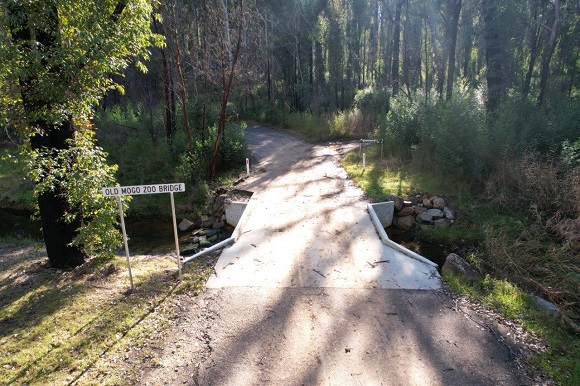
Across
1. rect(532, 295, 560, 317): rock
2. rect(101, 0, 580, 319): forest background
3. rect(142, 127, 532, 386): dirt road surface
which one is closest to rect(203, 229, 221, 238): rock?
rect(101, 0, 580, 319): forest background

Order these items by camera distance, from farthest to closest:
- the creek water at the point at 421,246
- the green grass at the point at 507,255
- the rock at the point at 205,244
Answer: the rock at the point at 205,244 < the creek water at the point at 421,246 < the green grass at the point at 507,255

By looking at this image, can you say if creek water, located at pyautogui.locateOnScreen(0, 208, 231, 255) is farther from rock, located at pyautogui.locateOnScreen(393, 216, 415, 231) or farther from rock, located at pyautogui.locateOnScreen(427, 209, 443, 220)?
rock, located at pyautogui.locateOnScreen(427, 209, 443, 220)

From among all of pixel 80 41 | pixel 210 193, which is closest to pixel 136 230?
pixel 210 193

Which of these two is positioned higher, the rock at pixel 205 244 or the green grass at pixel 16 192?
Result: the green grass at pixel 16 192

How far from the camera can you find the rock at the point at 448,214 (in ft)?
32.5

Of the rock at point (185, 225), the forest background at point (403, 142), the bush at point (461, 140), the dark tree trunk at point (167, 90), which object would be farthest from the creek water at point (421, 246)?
the dark tree trunk at point (167, 90)

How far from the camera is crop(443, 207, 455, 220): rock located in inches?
390

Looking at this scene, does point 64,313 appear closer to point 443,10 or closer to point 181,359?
point 181,359

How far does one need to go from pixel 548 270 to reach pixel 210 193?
32.3ft

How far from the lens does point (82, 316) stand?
504 cm

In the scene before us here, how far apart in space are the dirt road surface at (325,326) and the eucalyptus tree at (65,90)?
2438 mm

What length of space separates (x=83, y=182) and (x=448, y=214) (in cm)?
897

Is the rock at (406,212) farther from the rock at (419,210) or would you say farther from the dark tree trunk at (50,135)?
the dark tree trunk at (50,135)

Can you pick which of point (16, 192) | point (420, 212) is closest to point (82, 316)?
point (420, 212)
